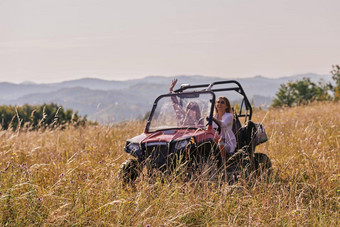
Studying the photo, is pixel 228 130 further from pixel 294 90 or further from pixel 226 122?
pixel 294 90

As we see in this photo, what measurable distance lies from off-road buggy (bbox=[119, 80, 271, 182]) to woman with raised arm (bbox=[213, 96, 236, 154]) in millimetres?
143

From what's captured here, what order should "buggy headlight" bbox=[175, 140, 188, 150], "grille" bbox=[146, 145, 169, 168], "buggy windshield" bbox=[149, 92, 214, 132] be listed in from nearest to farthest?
"buggy headlight" bbox=[175, 140, 188, 150], "grille" bbox=[146, 145, 169, 168], "buggy windshield" bbox=[149, 92, 214, 132]

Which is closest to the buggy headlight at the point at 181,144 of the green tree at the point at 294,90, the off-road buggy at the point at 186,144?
the off-road buggy at the point at 186,144

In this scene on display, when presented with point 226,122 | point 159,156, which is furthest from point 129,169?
point 226,122

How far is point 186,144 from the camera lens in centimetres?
554

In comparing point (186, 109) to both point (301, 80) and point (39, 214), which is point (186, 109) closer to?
point (39, 214)

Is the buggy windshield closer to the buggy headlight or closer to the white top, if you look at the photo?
the white top

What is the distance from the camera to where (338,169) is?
6.23 metres

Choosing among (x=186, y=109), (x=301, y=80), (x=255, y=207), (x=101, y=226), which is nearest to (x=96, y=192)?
(x=101, y=226)

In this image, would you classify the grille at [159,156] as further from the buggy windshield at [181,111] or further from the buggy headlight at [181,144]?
the buggy windshield at [181,111]

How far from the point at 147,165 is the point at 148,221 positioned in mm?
1768

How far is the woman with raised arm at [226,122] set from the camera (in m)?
6.40

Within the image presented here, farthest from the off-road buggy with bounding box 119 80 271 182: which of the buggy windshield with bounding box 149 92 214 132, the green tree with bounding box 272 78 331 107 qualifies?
the green tree with bounding box 272 78 331 107

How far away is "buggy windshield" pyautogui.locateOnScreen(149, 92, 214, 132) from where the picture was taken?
6.28m
